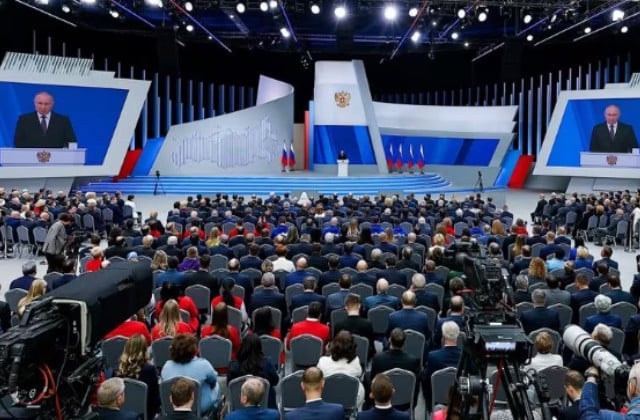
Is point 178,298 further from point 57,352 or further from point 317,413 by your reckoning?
point 57,352

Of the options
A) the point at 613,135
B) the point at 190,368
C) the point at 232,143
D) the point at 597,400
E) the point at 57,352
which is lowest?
the point at 190,368

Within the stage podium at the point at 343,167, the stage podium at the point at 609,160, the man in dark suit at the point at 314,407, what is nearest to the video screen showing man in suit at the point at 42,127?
the stage podium at the point at 343,167

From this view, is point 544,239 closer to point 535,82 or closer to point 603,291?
point 603,291

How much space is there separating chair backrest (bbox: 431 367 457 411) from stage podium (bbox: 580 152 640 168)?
22.4 metres

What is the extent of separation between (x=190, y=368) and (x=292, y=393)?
0.78 meters

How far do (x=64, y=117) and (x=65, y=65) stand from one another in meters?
1.87

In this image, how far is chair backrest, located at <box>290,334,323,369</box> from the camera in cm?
555

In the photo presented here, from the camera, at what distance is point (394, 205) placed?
53.9ft

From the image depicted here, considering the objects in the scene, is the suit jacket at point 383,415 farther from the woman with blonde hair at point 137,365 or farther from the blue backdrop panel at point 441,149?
the blue backdrop panel at point 441,149

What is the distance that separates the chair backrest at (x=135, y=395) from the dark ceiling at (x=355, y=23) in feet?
62.6

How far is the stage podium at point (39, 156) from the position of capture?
21406 mm

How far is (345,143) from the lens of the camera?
29.5m

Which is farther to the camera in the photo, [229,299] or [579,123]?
[579,123]

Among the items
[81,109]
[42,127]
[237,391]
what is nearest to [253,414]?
[237,391]
